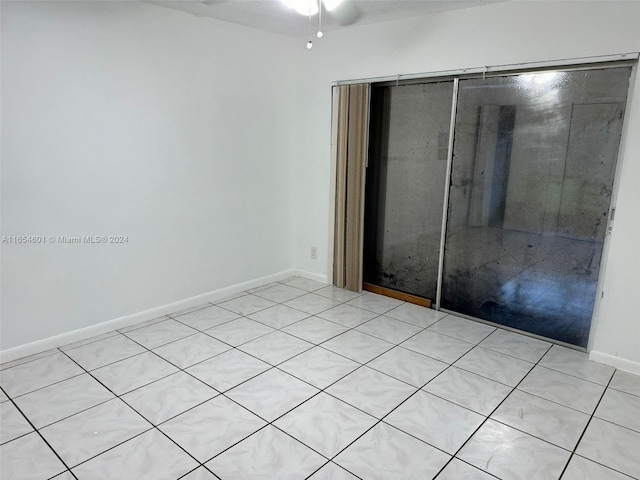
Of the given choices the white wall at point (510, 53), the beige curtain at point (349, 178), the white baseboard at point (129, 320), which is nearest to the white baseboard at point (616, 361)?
the white wall at point (510, 53)

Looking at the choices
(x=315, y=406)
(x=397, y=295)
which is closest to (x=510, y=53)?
(x=397, y=295)

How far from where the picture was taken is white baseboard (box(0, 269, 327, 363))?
2.80 metres

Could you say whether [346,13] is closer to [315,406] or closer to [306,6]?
[306,6]

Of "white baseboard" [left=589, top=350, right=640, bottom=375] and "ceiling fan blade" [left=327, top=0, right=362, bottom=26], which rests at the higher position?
"ceiling fan blade" [left=327, top=0, right=362, bottom=26]

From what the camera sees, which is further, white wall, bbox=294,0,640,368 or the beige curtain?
the beige curtain

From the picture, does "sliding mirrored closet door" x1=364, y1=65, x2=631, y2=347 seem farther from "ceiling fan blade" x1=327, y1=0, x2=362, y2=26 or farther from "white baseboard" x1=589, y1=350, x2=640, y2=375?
"ceiling fan blade" x1=327, y1=0, x2=362, y2=26

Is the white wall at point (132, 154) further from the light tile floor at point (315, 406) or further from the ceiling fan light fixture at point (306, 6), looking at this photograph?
the ceiling fan light fixture at point (306, 6)

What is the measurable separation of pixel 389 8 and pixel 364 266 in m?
2.27

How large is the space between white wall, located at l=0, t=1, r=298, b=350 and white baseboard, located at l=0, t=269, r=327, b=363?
0.15 ft

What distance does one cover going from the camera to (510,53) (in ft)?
9.94

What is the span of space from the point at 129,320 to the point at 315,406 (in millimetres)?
1770

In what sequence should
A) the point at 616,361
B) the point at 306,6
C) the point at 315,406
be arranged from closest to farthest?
the point at 315,406, the point at 306,6, the point at 616,361

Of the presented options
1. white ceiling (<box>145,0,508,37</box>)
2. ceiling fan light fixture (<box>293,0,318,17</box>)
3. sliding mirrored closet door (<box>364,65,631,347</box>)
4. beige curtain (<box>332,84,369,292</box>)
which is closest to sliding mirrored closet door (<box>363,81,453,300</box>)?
sliding mirrored closet door (<box>364,65,631,347</box>)

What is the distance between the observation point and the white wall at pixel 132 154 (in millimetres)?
2664
